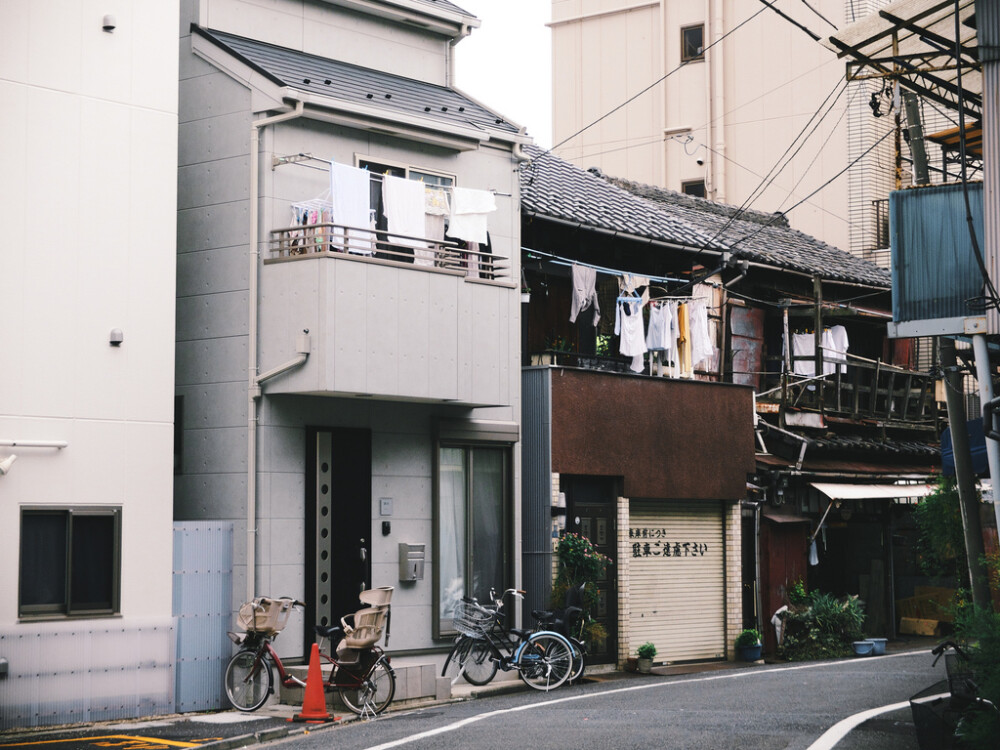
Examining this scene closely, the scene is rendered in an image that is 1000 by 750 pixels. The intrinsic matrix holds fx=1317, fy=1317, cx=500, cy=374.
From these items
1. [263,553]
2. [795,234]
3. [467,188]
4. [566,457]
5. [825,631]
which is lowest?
[825,631]

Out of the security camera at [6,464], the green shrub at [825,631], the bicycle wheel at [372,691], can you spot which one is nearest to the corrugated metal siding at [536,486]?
the bicycle wheel at [372,691]

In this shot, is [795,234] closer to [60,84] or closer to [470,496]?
[470,496]

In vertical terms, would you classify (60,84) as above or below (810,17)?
below

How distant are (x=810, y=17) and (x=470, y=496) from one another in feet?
80.0

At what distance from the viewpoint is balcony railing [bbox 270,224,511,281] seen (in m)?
19.4

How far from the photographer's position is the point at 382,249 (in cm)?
2067

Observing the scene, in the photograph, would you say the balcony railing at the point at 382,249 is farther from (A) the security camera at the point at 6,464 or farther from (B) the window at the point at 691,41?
(B) the window at the point at 691,41

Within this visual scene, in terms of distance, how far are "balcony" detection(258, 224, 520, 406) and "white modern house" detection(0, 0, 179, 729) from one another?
1813 millimetres

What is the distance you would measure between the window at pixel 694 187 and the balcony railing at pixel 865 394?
9.59 metres

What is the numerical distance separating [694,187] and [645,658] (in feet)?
68.5

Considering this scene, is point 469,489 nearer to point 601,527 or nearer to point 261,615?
point 601,527

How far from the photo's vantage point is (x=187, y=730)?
15969 millimetres

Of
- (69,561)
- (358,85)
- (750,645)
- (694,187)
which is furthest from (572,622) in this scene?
(694,187)

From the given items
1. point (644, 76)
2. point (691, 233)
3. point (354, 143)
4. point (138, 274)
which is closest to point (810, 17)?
point (644, 76)
